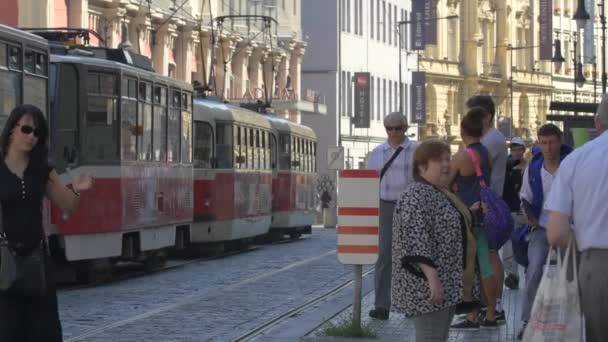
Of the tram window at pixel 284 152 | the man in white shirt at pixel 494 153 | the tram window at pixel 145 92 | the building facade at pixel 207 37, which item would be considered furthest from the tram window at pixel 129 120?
the tram window at pixel 284 152

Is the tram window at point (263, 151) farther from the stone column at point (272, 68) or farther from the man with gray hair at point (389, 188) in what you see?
the stone column at point (272, 68)

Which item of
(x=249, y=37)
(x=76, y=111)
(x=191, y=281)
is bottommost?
(x=191, y=281)

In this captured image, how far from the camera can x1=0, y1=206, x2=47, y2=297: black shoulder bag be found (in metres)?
9.27

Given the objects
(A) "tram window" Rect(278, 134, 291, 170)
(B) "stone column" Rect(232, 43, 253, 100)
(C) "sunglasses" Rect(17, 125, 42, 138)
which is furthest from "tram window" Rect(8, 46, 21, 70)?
(B) "stone column" Rect(232, 43, 253, 100)

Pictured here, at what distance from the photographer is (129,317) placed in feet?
61.3

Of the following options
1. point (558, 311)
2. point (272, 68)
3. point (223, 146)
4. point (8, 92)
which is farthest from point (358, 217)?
point (272, 68)

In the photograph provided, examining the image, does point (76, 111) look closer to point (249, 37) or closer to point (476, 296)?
point (476, 296)

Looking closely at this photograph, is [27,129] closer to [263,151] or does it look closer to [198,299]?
[198,299]

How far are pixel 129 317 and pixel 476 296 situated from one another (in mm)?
8438

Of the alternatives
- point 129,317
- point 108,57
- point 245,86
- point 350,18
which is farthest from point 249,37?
point 129,317

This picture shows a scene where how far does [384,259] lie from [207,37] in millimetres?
48533

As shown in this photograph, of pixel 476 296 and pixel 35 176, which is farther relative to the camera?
pixel 476 296

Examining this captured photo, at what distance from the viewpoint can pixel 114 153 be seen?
969 inches

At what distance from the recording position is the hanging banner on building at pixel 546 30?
99.3m
